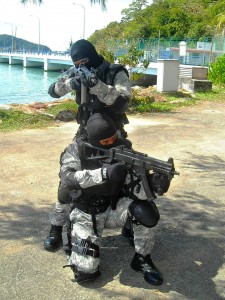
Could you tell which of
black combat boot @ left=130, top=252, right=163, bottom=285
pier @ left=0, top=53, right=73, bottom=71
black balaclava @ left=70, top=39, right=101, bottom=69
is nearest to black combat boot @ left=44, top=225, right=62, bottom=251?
black combat boot @ left=130, top=252, right=163, bottom=285

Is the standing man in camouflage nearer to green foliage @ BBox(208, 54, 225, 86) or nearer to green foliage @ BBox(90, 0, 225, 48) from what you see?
green foliage @ BBox(208, 54, 225, 86)

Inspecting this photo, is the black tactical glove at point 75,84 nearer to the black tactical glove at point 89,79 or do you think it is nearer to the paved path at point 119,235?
the black tactical glove at point 89,79

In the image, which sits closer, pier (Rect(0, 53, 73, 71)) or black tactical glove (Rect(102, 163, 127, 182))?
black tactical glove (Rect(102, 163, 127, 182))

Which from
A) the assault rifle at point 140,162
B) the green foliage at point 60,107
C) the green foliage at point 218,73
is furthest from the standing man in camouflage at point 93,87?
the green foliage at point 218,73

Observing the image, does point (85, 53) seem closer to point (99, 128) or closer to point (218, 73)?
point (99, 128)

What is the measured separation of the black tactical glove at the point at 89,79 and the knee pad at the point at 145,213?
94 centimetres

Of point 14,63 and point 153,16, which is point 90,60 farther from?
point 14,63

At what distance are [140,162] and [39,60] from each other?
67952 millimetres

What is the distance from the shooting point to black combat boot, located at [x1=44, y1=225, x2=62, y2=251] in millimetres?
3369

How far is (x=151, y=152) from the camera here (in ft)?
21.5

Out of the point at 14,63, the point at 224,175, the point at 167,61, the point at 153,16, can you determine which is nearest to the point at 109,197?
the point at 224,175

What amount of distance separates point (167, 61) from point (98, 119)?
11129 millimetres

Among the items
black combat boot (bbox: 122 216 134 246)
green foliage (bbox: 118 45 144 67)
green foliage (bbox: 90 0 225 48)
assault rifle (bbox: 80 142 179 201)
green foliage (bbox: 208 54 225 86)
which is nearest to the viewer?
assault rifle (bbox: 80 142 179 201)

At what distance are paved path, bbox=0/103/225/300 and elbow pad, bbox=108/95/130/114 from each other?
1182mm
